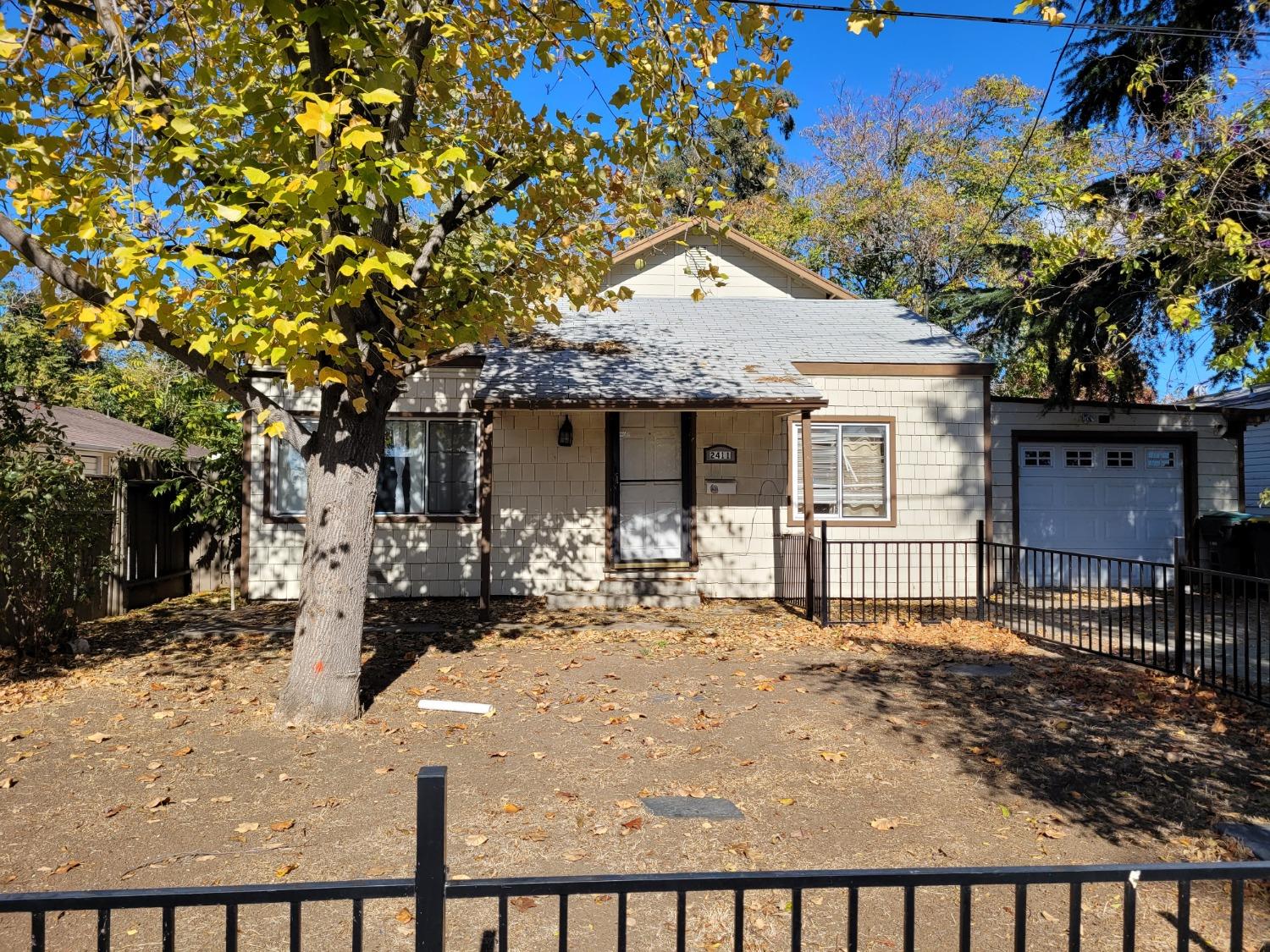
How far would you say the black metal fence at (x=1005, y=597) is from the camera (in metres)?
8.37

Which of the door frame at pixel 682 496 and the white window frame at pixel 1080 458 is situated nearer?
the door frame at pixel 682 496

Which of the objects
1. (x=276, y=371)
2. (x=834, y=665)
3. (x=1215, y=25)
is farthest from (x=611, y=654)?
(x=1215, y=25)

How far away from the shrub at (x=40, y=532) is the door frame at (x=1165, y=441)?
1247cm

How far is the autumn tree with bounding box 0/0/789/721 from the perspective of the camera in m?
4.45

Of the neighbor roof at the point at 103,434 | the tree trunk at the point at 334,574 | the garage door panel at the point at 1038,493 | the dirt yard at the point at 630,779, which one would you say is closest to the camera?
the dirt yard at the point at 630,779

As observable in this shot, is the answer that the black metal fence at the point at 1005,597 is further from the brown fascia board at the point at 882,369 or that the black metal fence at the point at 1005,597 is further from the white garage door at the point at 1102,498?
the brown fascia board at the point at 882,369

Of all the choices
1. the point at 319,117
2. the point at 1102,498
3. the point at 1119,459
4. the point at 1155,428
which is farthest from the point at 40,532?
the point at 1155,428

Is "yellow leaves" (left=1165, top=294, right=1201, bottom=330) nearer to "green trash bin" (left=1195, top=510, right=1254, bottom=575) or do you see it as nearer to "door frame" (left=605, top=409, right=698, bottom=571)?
"green trash bin" (left=1195, top=510, right=1254, bottom=575)

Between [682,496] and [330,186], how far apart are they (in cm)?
796

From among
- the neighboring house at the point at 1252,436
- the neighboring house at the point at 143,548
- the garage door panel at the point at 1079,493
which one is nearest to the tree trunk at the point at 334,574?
the neighboring house at the point at 143,548

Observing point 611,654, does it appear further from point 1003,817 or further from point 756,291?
point 756,291

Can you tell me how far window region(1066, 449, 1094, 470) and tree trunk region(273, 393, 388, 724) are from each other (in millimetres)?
11319

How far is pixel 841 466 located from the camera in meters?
11.8

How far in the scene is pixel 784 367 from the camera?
11188 millimetres
